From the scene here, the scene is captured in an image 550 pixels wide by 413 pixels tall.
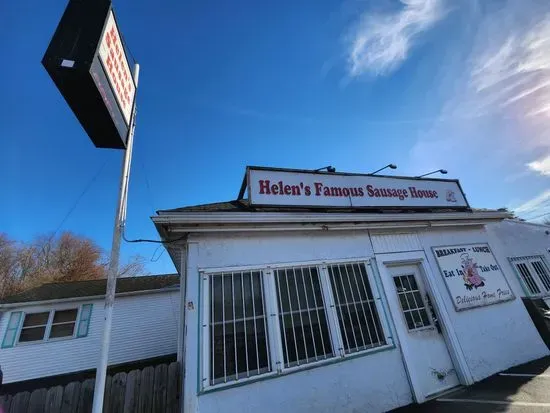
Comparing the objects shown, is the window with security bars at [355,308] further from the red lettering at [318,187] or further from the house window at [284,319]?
the red lettering at [318,187]

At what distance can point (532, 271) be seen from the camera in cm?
746

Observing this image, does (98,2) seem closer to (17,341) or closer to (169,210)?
(169,210)

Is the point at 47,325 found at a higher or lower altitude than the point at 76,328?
higher

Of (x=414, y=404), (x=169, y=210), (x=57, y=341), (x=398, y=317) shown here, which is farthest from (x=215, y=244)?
(x=57, y=341)

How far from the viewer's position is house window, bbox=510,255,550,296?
7.13 m

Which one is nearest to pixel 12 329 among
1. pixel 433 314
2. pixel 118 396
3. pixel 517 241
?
pixel 118 396

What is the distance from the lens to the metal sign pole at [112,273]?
8.60 feet

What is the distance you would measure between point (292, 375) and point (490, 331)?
509 centimetres

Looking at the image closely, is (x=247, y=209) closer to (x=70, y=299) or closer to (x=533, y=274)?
(x=533, y=274)

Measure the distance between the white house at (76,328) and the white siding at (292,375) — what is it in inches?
451

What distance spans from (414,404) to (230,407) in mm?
3323

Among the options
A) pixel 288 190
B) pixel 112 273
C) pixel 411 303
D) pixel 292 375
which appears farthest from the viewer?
pixel 411 303


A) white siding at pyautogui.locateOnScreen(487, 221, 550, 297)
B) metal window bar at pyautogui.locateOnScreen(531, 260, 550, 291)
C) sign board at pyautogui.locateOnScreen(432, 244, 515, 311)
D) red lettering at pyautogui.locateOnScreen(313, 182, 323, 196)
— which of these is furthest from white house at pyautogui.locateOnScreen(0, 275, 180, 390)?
metal window bar at pyautogui.locateOnScreen(531, 260, 550, 291)

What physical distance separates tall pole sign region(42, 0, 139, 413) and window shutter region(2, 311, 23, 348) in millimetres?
13475
